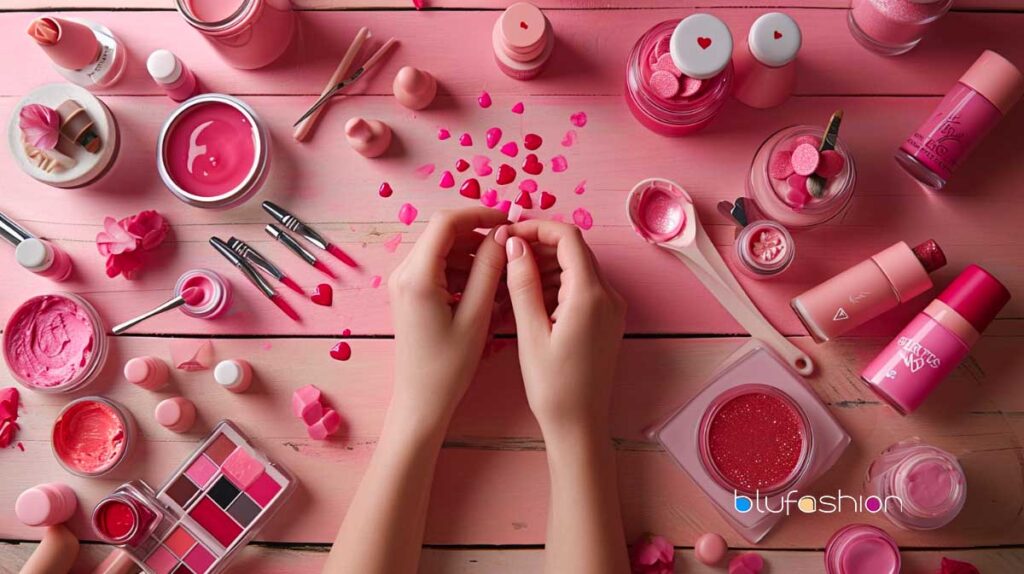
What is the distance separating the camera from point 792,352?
3.15ft

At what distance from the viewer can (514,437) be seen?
97 centimetres

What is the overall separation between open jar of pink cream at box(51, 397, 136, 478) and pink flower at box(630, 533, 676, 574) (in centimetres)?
69

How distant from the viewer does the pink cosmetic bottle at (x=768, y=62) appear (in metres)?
0.88

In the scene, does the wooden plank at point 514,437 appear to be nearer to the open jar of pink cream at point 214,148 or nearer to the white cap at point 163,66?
the open jar of pink cream at point 214,148

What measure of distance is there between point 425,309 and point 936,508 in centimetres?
67

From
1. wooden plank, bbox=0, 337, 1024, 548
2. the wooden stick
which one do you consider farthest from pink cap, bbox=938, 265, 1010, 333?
the wooden stick

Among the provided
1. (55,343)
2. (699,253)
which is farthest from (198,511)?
(699,253)

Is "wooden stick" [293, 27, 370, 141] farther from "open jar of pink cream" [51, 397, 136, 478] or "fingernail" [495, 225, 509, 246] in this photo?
"open jar of pink cream" [51, 397, 136, 478]

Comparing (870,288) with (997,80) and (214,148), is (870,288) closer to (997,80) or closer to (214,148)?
(997,80)

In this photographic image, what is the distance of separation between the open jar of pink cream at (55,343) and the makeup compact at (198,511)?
17cm

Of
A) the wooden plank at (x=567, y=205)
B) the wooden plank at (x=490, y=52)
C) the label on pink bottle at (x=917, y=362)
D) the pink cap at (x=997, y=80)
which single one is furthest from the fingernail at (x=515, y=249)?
the pink cap at (x=997, y=80)

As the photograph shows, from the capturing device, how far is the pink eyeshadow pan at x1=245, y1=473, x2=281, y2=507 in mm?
938

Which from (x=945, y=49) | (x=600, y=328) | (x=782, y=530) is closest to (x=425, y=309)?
(x=600, y=328)

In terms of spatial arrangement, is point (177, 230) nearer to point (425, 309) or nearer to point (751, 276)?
point (425, 309)
